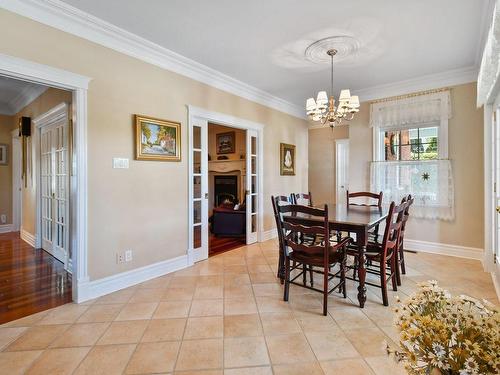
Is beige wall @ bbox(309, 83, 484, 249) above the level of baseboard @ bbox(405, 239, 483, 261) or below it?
above

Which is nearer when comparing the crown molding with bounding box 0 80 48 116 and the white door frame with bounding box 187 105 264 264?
the white door frame with bounding box 187 105 264 264

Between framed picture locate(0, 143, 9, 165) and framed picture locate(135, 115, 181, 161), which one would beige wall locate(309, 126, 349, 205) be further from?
framed picture locate(0, 143, 9, 165)

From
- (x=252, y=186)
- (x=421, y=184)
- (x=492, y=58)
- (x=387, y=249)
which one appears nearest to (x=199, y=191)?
(x=252, y=186)

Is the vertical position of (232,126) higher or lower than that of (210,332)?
higher

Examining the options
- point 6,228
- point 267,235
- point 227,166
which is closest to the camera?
point 267,235

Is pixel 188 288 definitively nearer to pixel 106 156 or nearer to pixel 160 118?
pixel 106 156

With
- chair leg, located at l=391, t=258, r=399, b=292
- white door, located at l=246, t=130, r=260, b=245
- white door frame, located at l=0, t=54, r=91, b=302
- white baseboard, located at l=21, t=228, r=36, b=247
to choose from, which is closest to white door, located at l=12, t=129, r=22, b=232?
white baseboard, located at l=21, t=228, r=36, b=247

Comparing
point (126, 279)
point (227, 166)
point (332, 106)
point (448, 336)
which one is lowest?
point (126, 279)

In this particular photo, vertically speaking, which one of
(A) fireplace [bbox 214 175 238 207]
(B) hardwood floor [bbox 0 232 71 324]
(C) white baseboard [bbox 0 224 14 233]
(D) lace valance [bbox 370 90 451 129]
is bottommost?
(B) hardwood floor [bbox 0 232 71 324]

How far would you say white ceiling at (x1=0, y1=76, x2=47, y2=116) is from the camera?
3.81 meters

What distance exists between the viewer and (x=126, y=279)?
277cm

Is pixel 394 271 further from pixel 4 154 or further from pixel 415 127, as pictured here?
pixel 4 154

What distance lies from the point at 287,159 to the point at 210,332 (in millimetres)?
3822

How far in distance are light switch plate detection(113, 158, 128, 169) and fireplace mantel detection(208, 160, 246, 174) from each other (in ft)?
12.9
